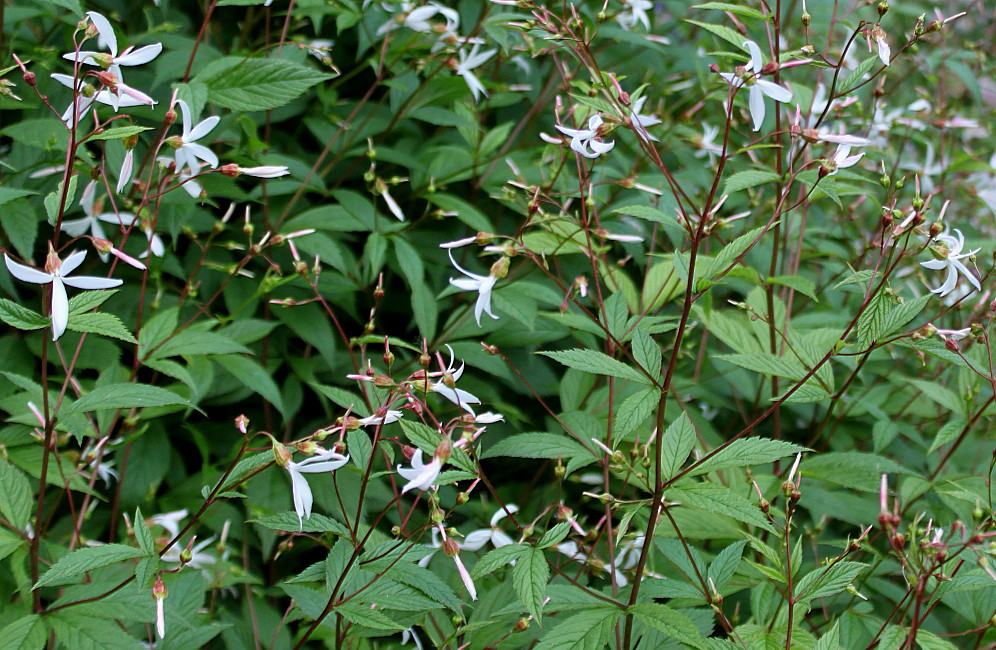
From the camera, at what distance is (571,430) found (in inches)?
49.5

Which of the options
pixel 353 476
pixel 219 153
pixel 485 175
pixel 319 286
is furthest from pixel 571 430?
pixel 219 153

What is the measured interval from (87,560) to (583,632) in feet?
1.98

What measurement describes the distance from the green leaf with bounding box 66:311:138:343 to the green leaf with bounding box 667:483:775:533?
724 millimetres

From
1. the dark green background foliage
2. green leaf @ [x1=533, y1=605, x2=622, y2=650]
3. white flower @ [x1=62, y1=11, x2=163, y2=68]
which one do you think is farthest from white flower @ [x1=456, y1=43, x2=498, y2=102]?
green leaf @ [x1=533, y1=605, x2=622, y2=650]

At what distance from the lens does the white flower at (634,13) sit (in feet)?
5.99

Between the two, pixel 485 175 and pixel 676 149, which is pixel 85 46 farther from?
pixel 676 149

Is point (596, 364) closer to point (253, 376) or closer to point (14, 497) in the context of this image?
point (253, 376)

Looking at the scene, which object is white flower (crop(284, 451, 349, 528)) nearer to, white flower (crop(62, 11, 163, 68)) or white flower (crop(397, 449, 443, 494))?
white flower (crop(397, 449, 443, 494))

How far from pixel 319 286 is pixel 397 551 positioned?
63 cm

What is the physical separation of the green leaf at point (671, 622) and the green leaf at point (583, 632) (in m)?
0.04

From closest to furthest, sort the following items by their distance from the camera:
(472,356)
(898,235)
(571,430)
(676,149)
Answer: (898,235) < (571,430) < (472,356) < (676,149)

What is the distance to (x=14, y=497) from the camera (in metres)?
1.15

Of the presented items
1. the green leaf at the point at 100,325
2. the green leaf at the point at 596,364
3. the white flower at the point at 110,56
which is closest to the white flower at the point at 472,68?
the white flower at the point at 110,56

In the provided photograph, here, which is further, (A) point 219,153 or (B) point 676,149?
(B) point 676,149
